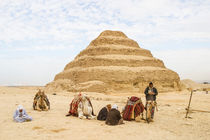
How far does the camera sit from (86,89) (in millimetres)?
23312

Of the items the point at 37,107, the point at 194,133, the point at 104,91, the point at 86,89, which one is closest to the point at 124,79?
the point at 104,91

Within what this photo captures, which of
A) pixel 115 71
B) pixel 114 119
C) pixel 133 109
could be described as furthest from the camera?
pixel 115 71

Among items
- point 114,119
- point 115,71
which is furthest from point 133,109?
point 115,71

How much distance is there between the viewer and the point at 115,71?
2452 cm

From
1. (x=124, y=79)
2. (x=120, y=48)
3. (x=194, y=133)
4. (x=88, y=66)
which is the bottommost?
(x=194, y=133)

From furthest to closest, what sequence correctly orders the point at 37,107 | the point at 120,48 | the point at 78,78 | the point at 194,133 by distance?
1. the point at 120,48
2. the point at 78,78
3. the point at 37,107
4. the point at 194,133

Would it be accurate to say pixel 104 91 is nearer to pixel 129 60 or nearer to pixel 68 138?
pixel 129 60

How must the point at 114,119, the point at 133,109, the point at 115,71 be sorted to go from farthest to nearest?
the point at 115,71 → the point at 133,109 → the point at 114,119

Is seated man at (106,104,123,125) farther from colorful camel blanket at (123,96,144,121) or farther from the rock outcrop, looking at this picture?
the rock outcrop

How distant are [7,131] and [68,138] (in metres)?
2.08

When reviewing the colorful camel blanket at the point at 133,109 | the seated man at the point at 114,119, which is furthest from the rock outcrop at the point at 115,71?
the seated man at the point at 114,119

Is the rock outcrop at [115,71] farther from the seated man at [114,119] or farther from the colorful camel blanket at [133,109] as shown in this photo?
the seated man at [114,119]

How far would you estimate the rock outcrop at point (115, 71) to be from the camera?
79.4 feet

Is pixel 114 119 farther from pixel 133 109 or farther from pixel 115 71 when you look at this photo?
pixel 115 71
